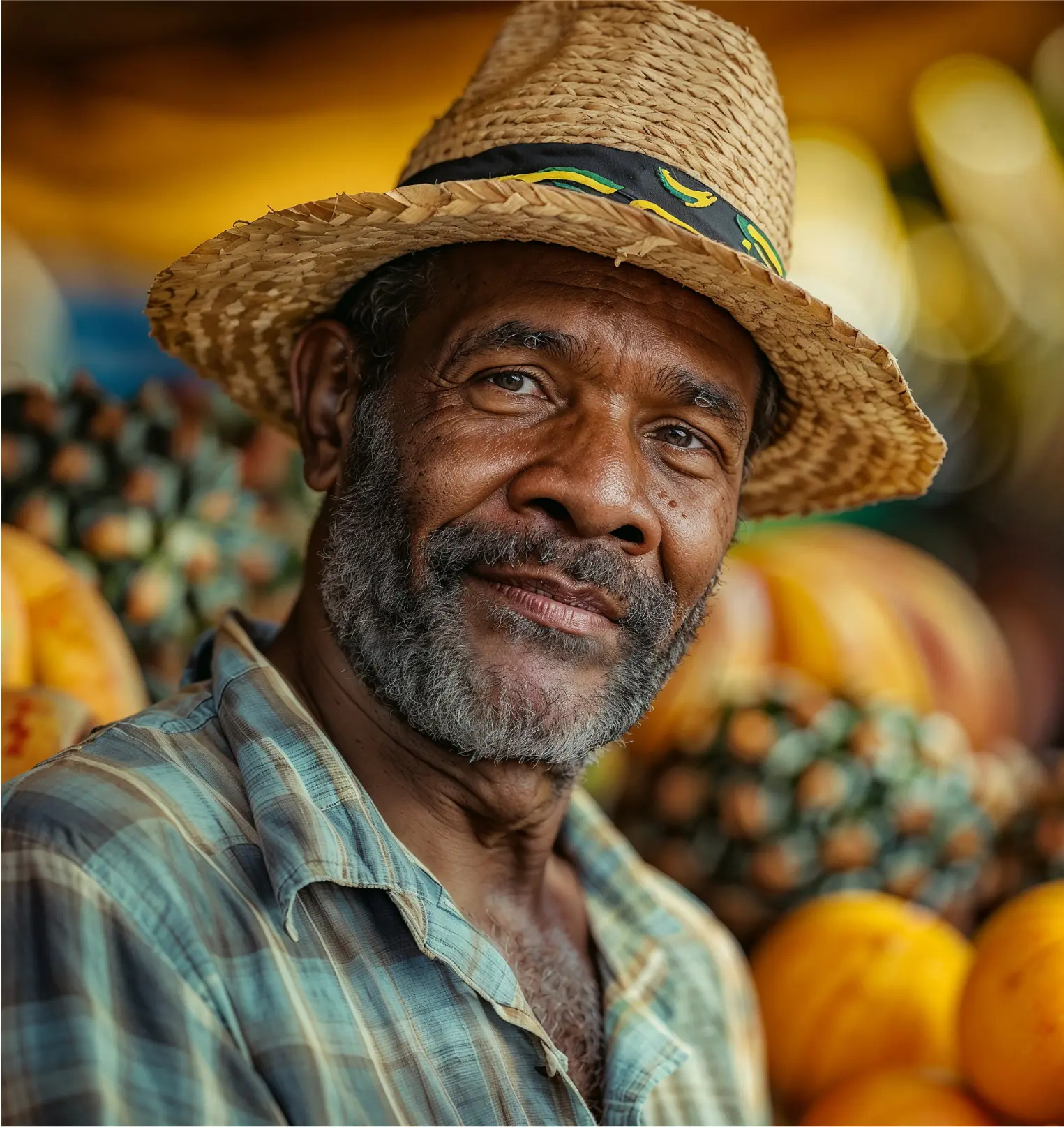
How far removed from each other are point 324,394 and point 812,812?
4.32 feet

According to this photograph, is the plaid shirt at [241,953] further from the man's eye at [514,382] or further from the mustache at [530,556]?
the man's eye at [514,382]

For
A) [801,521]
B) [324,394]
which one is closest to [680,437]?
[324,394]

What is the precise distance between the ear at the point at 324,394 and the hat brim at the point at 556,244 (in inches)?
2.5

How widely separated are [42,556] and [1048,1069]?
5.99 feet

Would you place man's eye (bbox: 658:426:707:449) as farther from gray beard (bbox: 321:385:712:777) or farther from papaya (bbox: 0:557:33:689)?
papaya (bbox: 0:557:33:689)

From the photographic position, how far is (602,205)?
4.79 ft

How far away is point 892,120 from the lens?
3746 millimetres

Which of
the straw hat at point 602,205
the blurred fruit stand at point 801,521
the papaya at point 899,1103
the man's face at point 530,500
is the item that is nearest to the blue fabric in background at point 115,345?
the blurred fruit stand at point 801,521

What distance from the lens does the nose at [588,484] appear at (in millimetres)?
1589

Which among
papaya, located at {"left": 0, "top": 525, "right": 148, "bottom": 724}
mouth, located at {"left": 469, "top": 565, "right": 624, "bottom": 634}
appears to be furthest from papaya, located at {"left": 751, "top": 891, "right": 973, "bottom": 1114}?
papaya, located at {"left": 0, "top": 525, "right": 148, "bottom": 724}

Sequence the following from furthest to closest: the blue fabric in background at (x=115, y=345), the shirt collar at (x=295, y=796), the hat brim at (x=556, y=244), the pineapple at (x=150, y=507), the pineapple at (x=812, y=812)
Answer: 1. the blue fabric in background at (x=115, y=345)
2. the pineapple at (x=812, y=812)
3. the pineapple at (x=150, y=507)
4. the hat brim at (x=556, y=244)
5. the shirt collar at (x=295, y=796)

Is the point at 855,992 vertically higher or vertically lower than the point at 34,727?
lower

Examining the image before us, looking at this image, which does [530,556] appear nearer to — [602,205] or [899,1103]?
[602,205]

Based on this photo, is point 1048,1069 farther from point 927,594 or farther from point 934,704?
point 927,594
